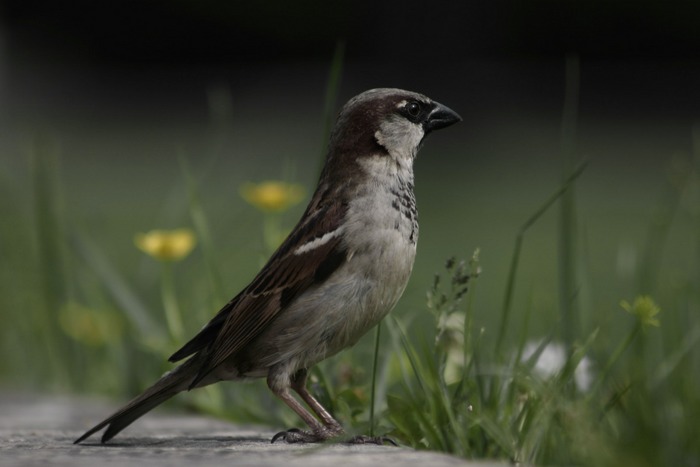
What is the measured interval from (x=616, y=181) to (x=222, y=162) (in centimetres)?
494

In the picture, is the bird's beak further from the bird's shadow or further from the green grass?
the bird's shadow

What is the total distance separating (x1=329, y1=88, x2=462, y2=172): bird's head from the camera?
338 centimetres

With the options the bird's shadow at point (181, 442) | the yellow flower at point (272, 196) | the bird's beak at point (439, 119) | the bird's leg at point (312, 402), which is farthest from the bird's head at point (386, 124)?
the bird's shadow at point (181, 442)

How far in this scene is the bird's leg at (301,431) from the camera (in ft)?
9.57

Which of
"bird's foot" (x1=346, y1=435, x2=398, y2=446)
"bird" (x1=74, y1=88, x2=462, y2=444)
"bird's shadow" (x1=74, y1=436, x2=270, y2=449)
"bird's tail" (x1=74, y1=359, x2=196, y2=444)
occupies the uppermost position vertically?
"bird" (x1=74, y1=88, x2=462, y2=444)

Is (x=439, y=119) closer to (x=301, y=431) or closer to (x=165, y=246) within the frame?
(x=165, y=246)

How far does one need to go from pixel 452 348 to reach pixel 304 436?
2.47 feet

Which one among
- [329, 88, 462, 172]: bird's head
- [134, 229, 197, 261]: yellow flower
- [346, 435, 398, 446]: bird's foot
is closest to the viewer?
[346, 435, 398, 446]: bird's foot

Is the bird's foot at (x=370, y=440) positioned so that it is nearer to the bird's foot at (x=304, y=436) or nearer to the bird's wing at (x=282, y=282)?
the bird's foot at (x=304, y=436)

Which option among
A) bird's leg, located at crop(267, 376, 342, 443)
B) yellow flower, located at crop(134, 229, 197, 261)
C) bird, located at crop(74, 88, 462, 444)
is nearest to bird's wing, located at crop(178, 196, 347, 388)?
bird, located at crop(74, 88, 462, 444)

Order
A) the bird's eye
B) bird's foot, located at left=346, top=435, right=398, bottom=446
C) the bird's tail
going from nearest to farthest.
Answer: bird's foot, located at left=346, top=435, right=398, bottom=446 → the bird's tail → the bird's eye

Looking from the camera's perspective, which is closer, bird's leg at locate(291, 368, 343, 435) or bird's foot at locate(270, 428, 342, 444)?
bird's foot at locate(270, 428, 342, 444)

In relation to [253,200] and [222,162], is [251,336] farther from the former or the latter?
[222,162]

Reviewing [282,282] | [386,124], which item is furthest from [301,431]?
[386,124]
